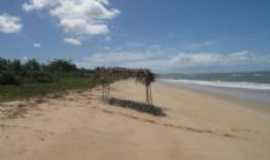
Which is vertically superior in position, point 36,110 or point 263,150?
point 36,110

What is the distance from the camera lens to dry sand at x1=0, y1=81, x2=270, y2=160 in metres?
5.77

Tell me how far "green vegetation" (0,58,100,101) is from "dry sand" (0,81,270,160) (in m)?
6.83

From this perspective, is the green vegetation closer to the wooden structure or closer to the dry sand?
the wooden structure

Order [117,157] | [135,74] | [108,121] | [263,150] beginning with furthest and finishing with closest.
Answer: [135,74]
[108,121]
[263,150]
[117,157]

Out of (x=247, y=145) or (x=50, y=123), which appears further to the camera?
(x=50, y=123)

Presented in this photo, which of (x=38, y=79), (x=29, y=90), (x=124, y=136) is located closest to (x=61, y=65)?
(x=38, y=79)

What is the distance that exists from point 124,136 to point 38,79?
29.4 m

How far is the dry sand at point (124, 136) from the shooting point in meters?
5.77

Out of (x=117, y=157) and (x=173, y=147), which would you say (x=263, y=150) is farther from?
(x=117, y=157)

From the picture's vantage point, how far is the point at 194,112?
12438 millimetres

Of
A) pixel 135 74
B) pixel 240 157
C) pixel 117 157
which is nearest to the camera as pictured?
pixel 117 157

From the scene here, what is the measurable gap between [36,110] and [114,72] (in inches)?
273

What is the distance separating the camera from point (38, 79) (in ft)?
110

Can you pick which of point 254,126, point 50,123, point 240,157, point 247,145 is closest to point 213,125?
point 254,126
